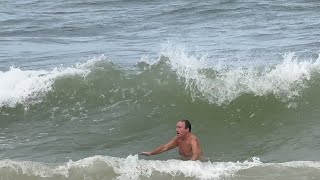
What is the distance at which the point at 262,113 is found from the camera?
1220 centimetres

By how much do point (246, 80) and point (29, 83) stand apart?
173 inches

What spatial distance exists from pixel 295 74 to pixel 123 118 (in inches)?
138

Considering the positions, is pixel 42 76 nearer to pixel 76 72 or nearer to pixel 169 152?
pixel 76 72

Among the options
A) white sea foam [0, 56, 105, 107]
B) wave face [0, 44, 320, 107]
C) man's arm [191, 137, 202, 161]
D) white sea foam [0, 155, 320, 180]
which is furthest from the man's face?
white sea foam [0, 56, 105, 107]

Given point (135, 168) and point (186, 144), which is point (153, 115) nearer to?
point (186, 144)

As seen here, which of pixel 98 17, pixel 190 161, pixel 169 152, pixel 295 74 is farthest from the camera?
pixel 98 17

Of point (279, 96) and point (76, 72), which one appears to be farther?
point (76, 72)

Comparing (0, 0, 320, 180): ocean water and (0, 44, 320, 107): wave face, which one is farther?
(0, 44, 320, 107): wave face

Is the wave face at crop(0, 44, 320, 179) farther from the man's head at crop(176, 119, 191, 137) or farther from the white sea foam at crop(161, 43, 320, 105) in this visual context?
the man's head at crop(176, 119, 191, 137)

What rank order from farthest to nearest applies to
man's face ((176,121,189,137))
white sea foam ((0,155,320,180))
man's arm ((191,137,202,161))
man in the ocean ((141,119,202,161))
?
1. man's face ((176,121,189,137))
2. man in the ocean ((141,119,202,161))
3. man's arm ((191,137,202,161))
4. white sea foam ((0,155,320,180))

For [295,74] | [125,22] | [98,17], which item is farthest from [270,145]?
A: [98,17]

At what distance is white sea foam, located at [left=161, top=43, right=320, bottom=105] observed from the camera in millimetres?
12738

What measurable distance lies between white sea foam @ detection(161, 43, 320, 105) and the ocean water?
22mm

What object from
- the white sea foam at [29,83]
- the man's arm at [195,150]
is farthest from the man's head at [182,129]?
the white sea foam at [29,83]
